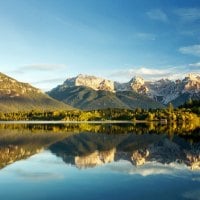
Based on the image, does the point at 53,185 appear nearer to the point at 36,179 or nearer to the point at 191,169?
the point at 36,179

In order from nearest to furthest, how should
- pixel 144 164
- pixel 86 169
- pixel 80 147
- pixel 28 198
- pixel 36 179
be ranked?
pixel 28 198
pixel 36 179
pixel 86 169
pixel 144 164
pixel 80 147

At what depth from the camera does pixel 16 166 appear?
64.2 meters

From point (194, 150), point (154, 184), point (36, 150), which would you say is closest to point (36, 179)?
point (154, 184)

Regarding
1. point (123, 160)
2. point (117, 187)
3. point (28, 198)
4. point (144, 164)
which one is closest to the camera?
point (28, 198)

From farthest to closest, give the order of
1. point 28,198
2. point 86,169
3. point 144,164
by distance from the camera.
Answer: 1. point 144,164
2. point 86,169
3. point 28,198

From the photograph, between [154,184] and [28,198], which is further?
[154,184]

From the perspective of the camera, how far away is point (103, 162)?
70.2 meters

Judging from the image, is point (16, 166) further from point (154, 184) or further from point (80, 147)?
point (80, 147)

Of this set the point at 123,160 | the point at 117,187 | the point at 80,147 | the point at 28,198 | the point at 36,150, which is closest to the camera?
the point at 28,198

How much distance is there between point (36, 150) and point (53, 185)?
42.5 metres

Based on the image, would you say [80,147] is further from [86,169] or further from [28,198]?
[28,198]

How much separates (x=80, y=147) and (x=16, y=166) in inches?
1295

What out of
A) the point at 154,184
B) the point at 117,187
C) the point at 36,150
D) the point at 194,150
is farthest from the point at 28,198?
the point at 194,150

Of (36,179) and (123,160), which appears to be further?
(123,160)
